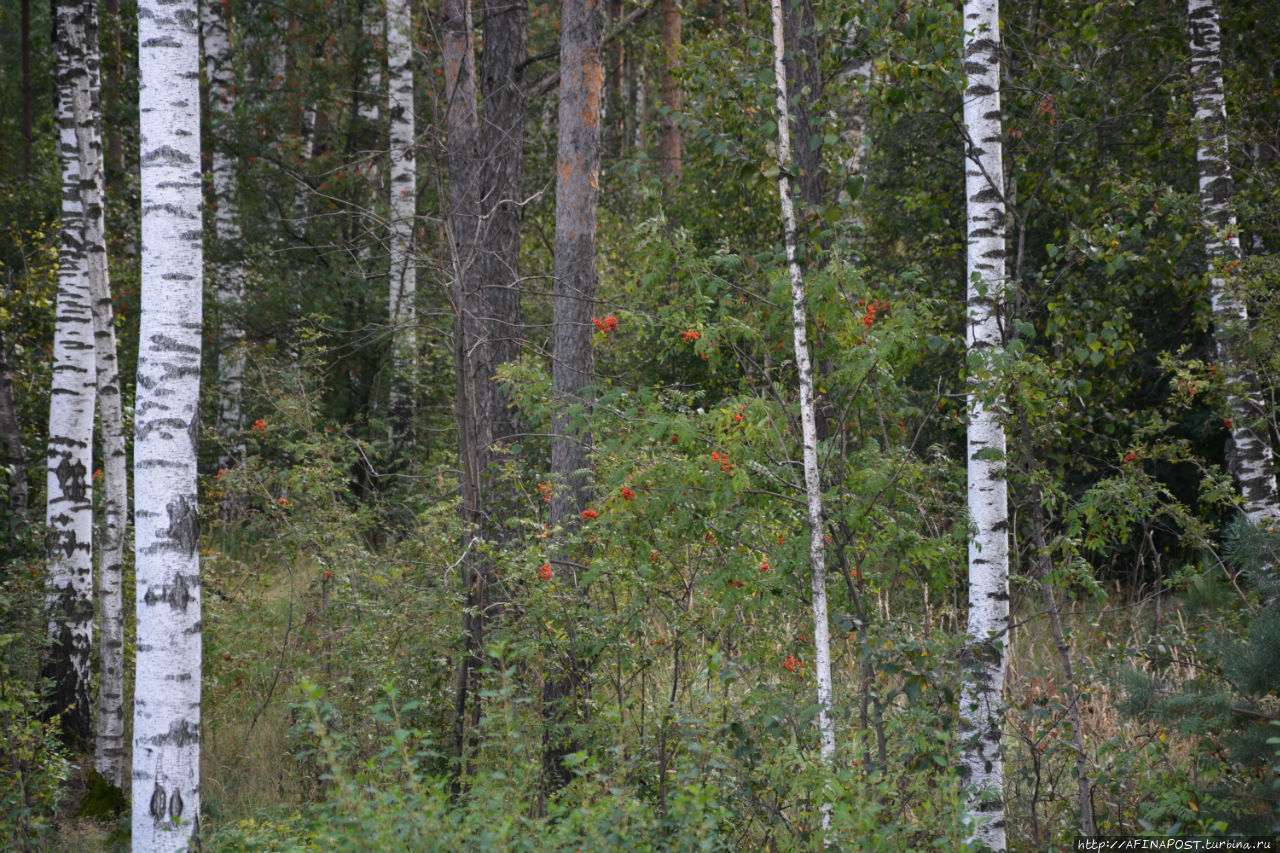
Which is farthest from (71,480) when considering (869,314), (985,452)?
(985,452)

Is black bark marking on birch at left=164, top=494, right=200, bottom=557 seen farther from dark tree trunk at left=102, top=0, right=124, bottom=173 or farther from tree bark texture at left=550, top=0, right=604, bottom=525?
dark tree trunk at left=102, top=0, right=124, bottom=173

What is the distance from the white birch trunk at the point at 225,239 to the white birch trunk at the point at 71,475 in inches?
122

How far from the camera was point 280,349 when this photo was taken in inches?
441

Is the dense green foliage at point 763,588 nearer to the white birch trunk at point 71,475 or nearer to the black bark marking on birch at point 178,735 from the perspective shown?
the white birch trunk at point 71,475

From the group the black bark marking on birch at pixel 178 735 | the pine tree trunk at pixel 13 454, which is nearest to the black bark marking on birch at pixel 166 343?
the black bark marking on birch at pixel 178 735

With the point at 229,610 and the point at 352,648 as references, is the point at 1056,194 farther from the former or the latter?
the point at 229,610

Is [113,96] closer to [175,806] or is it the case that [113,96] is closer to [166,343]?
[166,343]

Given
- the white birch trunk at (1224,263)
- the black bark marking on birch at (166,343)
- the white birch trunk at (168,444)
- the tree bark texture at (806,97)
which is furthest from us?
the white birch trunk at (1224,263)

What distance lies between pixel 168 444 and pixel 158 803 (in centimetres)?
153

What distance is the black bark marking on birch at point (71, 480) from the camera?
256 inches

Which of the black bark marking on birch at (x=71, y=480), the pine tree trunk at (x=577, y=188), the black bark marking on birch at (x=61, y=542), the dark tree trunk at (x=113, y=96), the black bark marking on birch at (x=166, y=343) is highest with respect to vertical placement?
the dark tree trunk at (x=113, y=96)

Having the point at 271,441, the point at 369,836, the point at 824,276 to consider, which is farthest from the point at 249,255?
the point at 369,836

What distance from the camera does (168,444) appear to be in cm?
426

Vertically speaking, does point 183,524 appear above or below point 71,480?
below
